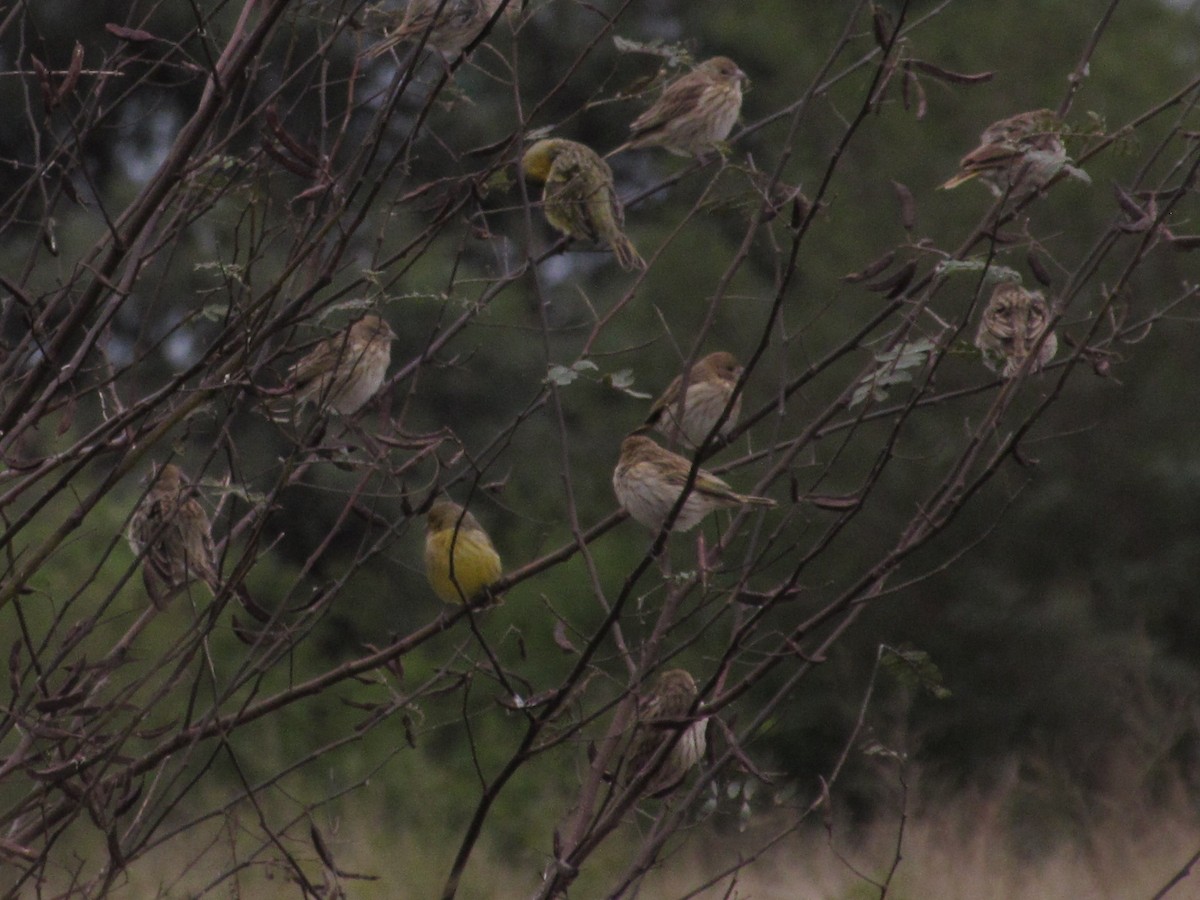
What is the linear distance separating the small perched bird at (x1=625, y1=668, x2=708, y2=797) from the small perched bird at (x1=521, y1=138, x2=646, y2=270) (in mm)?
1339

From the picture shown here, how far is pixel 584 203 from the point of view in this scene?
20.0 feet

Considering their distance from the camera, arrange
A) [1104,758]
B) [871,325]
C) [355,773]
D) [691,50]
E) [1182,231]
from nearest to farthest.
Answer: [871,325], [691,50], [355,773], [1182,231], [1104,758]

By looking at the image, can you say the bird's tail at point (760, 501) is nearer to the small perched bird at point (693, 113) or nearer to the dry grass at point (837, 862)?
the small perched bird at point (693, 113)

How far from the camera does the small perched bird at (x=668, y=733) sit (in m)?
3.21

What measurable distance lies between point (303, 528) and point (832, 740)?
5354mm

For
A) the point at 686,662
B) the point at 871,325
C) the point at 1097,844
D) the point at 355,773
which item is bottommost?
the point at 355,773

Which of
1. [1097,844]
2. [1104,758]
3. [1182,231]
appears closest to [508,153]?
[1097,844]

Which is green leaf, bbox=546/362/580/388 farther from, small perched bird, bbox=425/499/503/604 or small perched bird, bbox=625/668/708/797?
small perched bird, bbox=425/499/503/604

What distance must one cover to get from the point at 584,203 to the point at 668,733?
7.19 ft

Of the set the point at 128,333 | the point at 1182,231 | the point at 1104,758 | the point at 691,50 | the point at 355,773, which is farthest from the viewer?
the point at 128,333

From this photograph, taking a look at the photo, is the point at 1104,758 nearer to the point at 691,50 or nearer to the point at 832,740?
the point at 832,740

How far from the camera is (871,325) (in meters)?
3.73

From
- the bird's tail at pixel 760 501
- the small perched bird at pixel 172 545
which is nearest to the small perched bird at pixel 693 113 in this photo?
the small perched bird at pixel 172 545

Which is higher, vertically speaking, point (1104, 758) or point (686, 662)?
point (686, 662)
